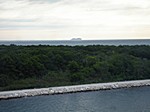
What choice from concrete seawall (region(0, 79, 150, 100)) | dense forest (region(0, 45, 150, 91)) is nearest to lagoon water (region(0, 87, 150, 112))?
concrete seawall (region(0, 79, 150, 100))

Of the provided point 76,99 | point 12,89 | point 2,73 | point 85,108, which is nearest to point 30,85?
point 12,89

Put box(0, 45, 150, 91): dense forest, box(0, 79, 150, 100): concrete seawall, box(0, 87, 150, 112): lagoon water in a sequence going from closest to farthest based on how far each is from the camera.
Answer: box(0, 87, 150, 112): lagoon water → box(0, 79, 150, 100): concrete seawall → box(0, 45, 150, 91): dense forest

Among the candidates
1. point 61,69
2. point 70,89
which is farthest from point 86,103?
point 61,69

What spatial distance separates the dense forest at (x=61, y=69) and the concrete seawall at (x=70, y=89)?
7.66 feet

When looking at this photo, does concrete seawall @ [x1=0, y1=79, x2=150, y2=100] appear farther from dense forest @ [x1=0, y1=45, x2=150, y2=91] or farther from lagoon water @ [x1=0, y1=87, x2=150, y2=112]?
dense forest @ [x1=0, y1=45, x2=150, y2=91]

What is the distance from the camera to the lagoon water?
25359mm

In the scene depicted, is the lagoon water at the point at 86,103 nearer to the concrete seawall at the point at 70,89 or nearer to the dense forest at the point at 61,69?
the concrete seawall at the point at 70,89

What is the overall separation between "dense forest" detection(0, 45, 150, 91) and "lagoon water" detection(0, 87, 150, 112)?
4933 mm

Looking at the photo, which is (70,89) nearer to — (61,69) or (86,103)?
(86,103)

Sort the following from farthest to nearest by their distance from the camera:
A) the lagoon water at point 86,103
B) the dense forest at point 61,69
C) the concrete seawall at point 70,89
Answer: the dense forest at point 61,69 < the concrete seawall at point 70,89 < the lagoon water at point 86,103

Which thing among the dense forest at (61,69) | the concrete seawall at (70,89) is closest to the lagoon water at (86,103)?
the concrete seawall at (70,89)

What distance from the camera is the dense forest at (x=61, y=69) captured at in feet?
117

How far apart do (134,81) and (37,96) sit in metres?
12.3

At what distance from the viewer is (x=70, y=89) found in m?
32.6
